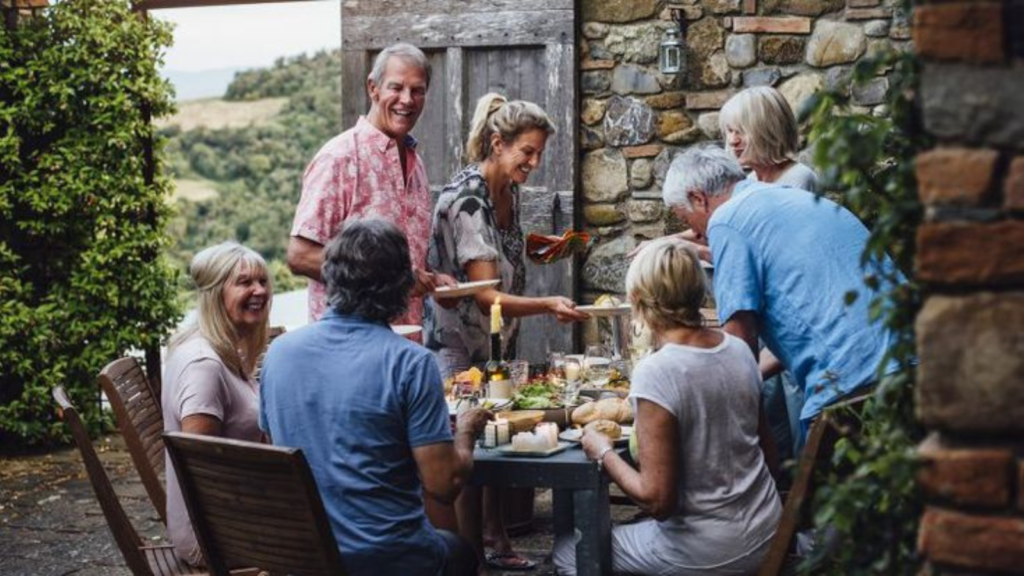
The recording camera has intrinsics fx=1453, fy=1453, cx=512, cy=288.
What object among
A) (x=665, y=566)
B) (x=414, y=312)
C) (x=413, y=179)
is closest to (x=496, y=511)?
(x=414, y=312)

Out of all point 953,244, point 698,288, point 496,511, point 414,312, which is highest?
point 953,244

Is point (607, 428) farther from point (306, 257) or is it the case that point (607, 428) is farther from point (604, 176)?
point (604, 176)

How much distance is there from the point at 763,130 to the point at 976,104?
2.33 m

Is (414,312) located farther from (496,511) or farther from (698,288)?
(698,288)

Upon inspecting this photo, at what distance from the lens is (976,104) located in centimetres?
196

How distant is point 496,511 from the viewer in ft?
16.8

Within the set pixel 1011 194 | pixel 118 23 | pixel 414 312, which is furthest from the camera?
pixel 118 23

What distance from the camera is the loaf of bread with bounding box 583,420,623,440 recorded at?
370cm

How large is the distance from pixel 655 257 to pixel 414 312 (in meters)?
1.80

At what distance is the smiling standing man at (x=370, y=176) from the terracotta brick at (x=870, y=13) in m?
2.80

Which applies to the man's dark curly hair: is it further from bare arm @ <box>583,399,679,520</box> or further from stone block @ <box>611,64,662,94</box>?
stone block @ <box>611,64,662,94</box>

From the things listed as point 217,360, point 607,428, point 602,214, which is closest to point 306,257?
point 217,360

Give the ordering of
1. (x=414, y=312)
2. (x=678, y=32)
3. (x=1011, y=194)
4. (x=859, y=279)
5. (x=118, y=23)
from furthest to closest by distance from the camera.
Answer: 1. (x=118, y=23)
2. (x=678, y=32)
3. (x=414, y=312)
4. (x=859, y=279)
5. (x=1011, y=194)

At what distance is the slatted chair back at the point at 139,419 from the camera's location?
3.58 metres
